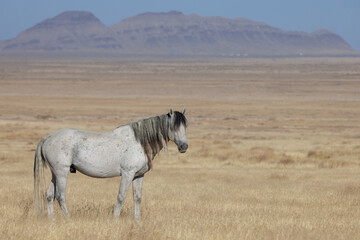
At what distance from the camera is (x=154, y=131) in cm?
921

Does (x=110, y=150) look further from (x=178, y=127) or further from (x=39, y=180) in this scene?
(x=39, y=180)

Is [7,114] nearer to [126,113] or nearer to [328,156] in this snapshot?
[126,113]

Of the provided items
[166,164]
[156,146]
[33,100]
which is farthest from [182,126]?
[33,100]

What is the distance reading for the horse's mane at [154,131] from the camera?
9.07 metres

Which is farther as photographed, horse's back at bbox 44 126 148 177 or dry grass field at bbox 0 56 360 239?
horse's back at bbox 44 126 148 177

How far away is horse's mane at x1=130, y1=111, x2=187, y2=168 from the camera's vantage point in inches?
357

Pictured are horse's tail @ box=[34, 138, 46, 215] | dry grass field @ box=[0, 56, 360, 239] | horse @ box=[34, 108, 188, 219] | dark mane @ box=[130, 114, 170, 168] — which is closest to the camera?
dry grass field @ box=[0, 56, 360, 239]

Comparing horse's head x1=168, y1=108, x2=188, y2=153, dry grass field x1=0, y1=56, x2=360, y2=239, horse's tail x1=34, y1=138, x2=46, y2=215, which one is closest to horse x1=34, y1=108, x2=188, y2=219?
horse's head x1=168, y1=108, x2=188, y2=153

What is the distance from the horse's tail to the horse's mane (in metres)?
1.45

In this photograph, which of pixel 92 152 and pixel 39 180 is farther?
pixel 39 180

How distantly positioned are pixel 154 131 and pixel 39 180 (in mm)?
1919

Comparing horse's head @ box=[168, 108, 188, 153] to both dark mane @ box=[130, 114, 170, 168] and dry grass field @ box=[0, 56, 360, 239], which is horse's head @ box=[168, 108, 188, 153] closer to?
dark mane @ box=[130, 114, 170, 168]

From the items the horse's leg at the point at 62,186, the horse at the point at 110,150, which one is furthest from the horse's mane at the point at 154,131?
the horse's leg at the point at 62,186

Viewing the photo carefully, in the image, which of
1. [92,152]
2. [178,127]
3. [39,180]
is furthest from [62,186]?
[178,127]
